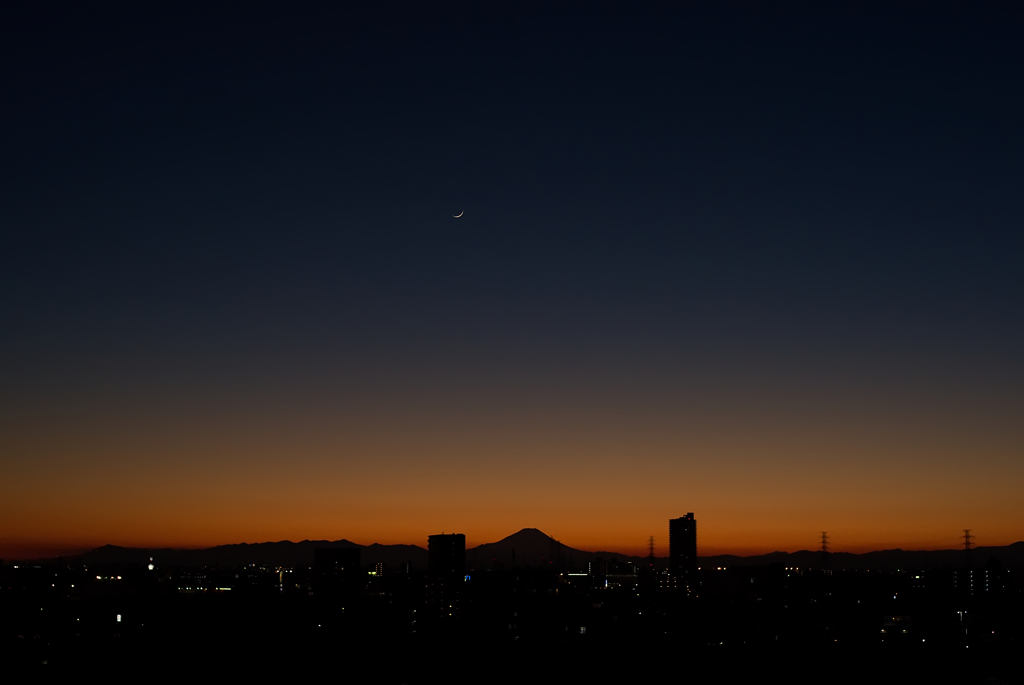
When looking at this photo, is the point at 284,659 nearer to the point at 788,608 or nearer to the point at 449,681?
the point at 449,681

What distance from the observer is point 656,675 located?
19312 mm

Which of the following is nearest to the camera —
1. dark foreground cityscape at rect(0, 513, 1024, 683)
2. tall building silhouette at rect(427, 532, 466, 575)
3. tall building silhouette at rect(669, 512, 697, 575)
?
dark foreground cityscape at rect(0, 513, 1024, 683)

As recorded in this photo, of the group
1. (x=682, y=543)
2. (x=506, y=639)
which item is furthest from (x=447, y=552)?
(x=506, y=639)

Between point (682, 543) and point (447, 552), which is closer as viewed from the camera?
point (447, 552)

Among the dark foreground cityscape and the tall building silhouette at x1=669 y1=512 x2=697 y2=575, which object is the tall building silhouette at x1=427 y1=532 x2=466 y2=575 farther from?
the dark foreground cityscape

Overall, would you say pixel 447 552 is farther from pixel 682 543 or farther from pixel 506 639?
pixel 506 639

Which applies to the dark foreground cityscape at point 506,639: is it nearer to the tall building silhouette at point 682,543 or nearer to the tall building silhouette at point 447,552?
the tall building silhouette at point 447,552

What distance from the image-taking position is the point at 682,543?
123562 millimetres

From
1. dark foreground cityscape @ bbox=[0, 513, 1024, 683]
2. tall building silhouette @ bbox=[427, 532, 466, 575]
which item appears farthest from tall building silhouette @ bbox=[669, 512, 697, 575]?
dark foreground cityscape @ bbox=[0, 513, 1024, 683]

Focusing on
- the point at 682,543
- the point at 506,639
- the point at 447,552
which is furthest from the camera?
the point at 682,543

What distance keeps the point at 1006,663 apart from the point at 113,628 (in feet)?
77.2

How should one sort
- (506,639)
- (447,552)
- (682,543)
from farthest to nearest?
(682,543) < (447,552) < (506,639)

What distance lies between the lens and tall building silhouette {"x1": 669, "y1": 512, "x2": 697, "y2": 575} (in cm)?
12019

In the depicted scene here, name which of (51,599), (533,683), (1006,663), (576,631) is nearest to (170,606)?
(51,599)
